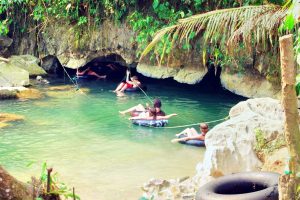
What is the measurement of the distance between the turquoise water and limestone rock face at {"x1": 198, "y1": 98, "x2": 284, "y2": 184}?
4.28 ft

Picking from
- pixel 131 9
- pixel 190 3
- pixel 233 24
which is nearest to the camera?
pixel 233 24

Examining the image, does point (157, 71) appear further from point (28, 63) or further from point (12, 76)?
point (28, 63)

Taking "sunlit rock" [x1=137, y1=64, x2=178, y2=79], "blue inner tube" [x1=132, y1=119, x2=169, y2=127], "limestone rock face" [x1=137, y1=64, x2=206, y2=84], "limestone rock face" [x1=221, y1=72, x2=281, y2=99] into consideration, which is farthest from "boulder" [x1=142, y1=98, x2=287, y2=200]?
"sunlit rock" [x1=137, y1=64, x2=178, y2=79]

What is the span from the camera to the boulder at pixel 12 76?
17.6 meters

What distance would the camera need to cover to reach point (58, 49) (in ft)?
→ 65.2

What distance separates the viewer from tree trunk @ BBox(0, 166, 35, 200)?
4.14 metres

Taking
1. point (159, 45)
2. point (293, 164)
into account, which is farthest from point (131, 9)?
point (293, 164)

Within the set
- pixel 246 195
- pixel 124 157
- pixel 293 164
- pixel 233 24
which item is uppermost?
pixel 233 24

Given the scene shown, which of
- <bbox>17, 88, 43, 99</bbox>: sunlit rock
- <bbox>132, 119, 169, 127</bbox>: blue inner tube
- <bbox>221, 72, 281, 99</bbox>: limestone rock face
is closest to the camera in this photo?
<bbox>132, 119, 169, 127</bbox>: blue inner tube

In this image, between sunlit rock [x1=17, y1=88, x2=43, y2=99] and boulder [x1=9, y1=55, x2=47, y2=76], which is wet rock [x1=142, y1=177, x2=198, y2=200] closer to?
sunlit rock [x1=17, y1=88, x2=43, y2=99]

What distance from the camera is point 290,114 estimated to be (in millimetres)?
3389

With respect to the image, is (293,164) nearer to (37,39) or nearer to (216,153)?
(216,153)

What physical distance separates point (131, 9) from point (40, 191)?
12.4 m

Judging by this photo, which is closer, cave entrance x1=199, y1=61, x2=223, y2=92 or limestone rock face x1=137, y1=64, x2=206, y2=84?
limestone rock face x1=137, y1=64, x2=206, y2=84
